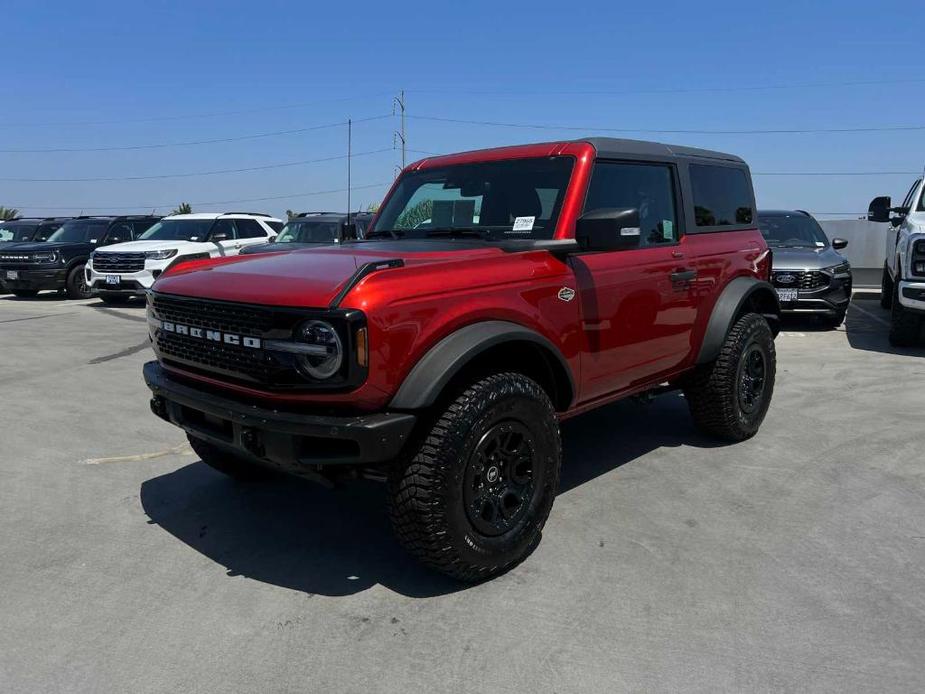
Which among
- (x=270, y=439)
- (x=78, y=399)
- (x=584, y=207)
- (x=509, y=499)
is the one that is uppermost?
(x=584, y=207)

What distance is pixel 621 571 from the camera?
11.1 ft

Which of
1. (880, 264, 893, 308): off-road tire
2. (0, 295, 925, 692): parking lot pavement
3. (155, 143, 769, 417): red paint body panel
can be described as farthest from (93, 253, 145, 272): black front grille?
(880, 264, 893, 308): off-road tire

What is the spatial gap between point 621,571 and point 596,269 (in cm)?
151

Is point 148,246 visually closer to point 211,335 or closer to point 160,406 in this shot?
point 160,406

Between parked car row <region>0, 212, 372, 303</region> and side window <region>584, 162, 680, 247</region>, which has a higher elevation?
side window <region>584, 162, 680, 247</region>

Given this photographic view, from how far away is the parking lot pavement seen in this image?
2.69 m

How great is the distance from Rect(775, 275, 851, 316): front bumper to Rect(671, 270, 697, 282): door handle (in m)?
6.39

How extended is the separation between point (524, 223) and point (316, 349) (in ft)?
5.10

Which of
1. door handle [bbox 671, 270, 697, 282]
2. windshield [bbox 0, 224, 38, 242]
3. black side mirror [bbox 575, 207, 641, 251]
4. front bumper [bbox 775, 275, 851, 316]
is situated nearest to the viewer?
black side mirror [bbox 575, 207, 641, 251]

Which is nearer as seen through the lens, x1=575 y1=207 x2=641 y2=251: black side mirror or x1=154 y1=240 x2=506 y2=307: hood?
x1=154 y1=240 x2=506 y2=307: hood

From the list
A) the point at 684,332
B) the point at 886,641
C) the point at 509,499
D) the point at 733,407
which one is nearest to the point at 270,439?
the point at 509,499

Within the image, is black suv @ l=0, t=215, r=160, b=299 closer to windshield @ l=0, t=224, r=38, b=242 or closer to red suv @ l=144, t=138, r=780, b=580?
windshield @ l=0, t=224, r=38, b=242

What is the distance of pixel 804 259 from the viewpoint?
10.4 meters

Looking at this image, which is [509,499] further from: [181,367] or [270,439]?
[181,367]
